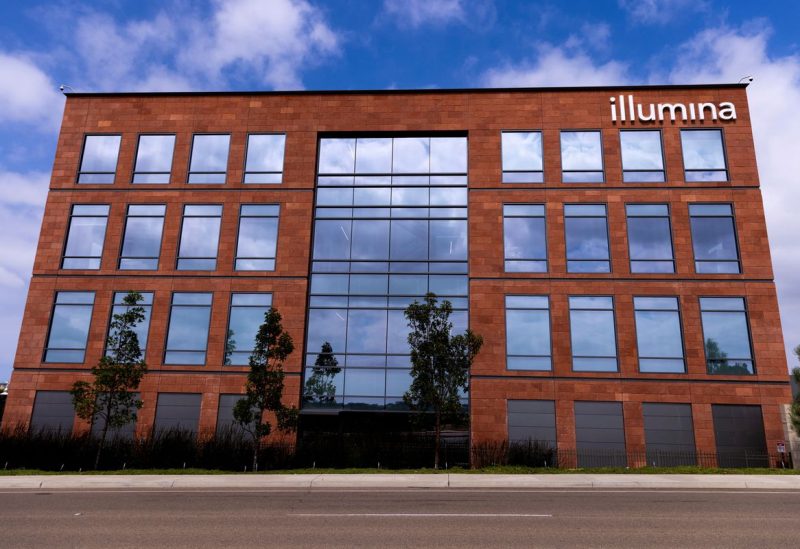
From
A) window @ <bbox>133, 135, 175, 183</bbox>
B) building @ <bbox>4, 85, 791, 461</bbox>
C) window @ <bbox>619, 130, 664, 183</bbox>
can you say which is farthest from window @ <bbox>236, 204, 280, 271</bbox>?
window @ <bbox>619, 130, 664, 183</bbox>

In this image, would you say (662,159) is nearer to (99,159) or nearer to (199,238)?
(199,238)

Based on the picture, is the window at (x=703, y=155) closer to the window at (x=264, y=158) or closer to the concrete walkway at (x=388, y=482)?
the concrete walkway at (x=388, y=482)

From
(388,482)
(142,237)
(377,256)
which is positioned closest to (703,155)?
(377,256)

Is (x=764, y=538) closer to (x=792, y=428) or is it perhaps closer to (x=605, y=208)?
(x=792, y=428)

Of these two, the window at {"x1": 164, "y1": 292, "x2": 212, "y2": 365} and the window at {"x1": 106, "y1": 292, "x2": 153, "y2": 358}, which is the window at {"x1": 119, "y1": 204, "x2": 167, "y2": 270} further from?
the window at {"x1": 164, "y1": 292, "x2": 212, "y2": 365}

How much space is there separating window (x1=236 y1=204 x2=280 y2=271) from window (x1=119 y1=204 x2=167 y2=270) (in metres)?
3.97

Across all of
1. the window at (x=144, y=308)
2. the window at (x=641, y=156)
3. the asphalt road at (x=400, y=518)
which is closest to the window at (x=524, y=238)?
the window at (x=641, y=156)

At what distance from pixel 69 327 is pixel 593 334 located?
24.3 meters

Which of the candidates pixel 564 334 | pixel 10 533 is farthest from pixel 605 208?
pixel 10 533

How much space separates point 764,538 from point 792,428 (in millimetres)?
16398

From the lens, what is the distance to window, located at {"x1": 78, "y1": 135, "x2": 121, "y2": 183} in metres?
28.6

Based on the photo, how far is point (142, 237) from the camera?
27.6m

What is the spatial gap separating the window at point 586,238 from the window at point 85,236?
22574mm

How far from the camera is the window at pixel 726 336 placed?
2422cm
